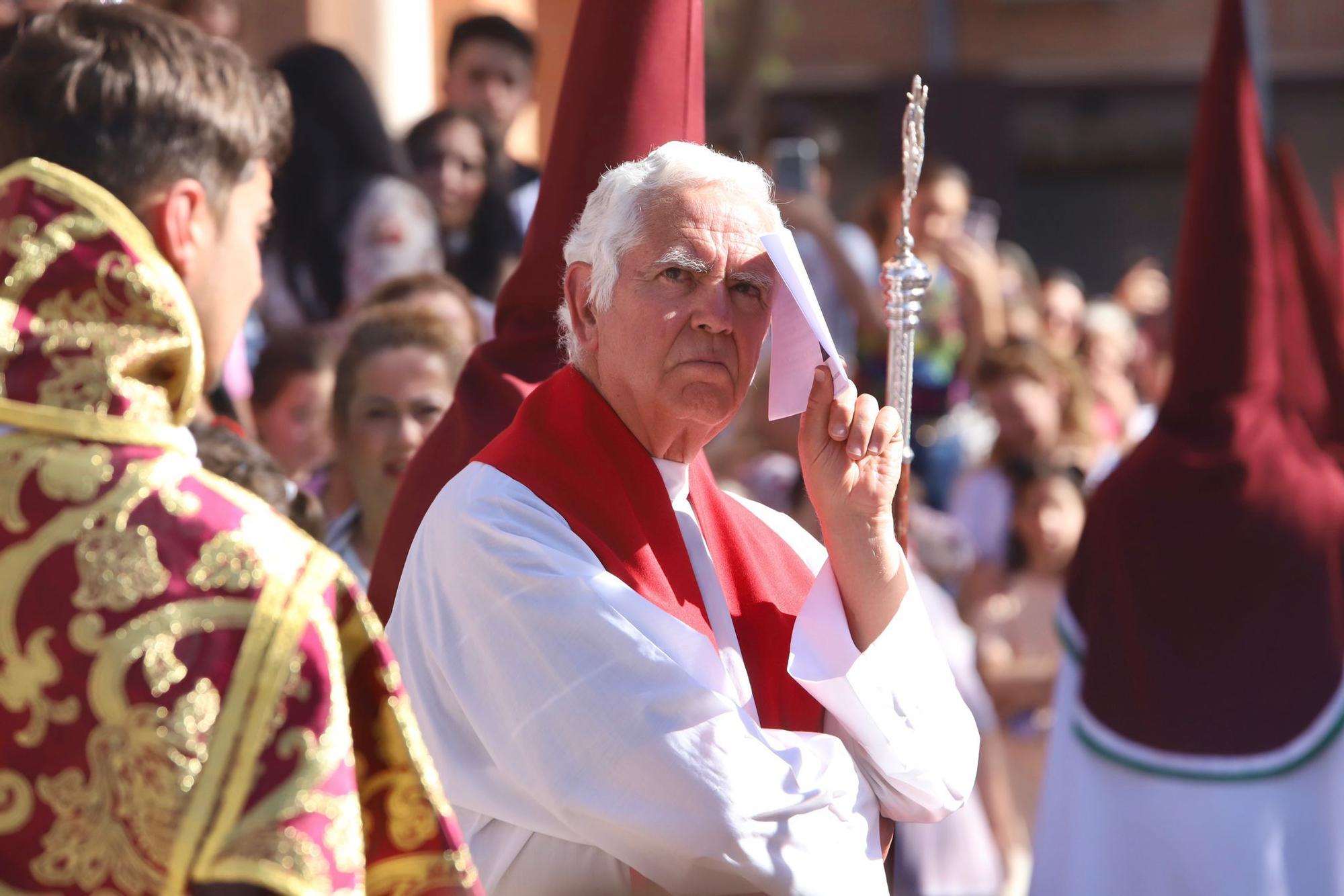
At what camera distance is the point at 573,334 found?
308 centimetres

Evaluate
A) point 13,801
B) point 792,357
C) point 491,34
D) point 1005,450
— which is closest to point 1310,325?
point 1005,450

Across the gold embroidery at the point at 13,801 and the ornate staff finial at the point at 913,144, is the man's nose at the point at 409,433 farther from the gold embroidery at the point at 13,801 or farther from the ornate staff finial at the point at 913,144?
the gold embroidery at the point at 13,801

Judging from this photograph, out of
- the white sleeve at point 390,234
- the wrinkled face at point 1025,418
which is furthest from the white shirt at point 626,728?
the wrinkled face at point 1025,418

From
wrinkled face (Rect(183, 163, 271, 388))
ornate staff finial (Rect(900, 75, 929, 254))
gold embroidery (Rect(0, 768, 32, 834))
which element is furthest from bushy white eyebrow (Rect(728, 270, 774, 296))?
gold embroidery (Rect(0, 768, 32, 834))

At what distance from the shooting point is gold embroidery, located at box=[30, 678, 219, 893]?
1678mm

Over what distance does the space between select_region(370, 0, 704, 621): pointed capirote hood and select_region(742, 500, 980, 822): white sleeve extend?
2.95 ft

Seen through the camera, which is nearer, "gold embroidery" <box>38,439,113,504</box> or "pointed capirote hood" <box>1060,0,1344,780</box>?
"gold embroidery" <box>38,439,113,504</box>

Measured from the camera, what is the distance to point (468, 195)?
616 cm

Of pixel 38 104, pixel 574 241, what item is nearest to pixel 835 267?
pixel 574 241

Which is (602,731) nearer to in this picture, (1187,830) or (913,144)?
(913,144)

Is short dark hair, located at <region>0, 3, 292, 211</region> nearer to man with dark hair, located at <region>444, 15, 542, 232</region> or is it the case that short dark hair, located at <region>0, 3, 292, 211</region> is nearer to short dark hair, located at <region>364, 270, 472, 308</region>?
short dark hair, located at <region>364, 270, 472, 308</region>

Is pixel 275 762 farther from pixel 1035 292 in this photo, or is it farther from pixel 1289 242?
pixel 1035 292

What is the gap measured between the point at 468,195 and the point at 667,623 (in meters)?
3.64

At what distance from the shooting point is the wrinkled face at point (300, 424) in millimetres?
5168
